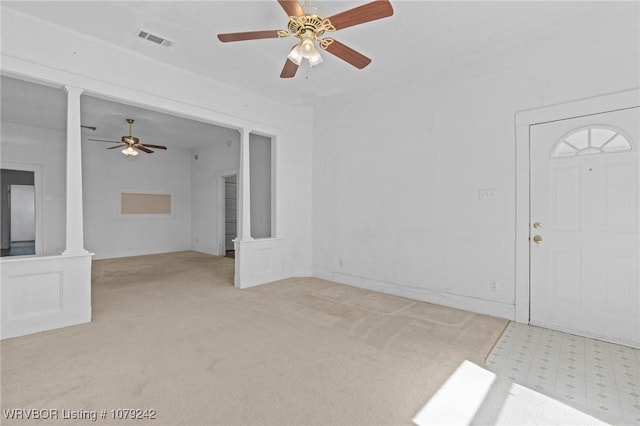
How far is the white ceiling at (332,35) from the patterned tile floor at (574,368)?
303 centimetres

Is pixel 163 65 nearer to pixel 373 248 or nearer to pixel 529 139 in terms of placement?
pixel 373 248

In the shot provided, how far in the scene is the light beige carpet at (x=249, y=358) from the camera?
195cm

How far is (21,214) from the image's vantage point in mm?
12172

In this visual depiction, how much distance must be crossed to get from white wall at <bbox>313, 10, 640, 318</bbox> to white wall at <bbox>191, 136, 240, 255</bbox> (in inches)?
141

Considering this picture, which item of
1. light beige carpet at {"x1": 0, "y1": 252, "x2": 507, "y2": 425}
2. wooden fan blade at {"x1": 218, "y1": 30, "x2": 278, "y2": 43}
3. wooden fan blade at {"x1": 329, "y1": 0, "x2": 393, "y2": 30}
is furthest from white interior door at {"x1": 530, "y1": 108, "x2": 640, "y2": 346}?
wooden fan blade at {"x1": 218, "y1": 30, "x2": 278, "y2": 43}

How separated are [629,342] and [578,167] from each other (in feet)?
5.54

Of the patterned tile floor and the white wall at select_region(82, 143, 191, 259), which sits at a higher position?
the white wall at select_region(82, 143, 191, 259)

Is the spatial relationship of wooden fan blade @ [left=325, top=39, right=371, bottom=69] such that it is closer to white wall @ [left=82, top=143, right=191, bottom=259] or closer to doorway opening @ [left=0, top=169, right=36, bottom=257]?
white wall @ [left=82, top=143, right=191, bottom=259]

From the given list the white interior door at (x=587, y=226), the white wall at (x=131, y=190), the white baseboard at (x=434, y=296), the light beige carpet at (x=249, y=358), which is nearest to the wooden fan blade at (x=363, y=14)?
the white interior door at (x=587, y=226)

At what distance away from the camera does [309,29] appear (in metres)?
2.39

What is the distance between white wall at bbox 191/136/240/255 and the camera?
804 cm

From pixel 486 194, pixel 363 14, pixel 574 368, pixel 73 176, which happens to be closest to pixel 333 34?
pixel 363 14

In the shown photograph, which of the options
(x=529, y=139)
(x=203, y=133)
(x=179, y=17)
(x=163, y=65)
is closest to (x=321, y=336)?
(x=529, y=139)

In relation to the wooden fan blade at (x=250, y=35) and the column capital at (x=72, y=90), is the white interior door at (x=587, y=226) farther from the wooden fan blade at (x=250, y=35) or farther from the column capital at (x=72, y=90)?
the column capital at (x=72, y=90)
